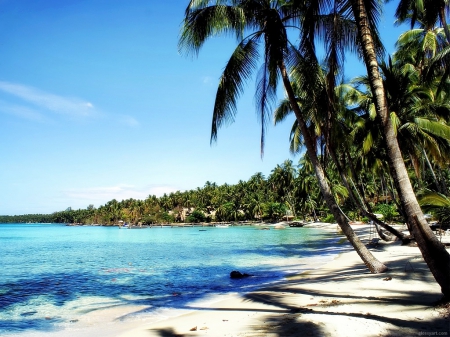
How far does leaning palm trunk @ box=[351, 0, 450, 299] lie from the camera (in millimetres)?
5234

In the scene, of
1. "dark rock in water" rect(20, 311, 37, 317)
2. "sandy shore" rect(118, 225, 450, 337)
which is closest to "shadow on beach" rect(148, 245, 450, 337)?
"sandy shore" rect(118, 225, 450, 337)

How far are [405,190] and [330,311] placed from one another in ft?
9.32

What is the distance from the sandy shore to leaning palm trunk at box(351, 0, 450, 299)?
80cm

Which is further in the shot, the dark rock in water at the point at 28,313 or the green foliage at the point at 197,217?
the green foliage at the point at 197,217

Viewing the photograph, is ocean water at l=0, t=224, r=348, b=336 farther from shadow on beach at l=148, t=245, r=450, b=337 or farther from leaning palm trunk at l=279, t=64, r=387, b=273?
leaning palm trunk at l=279, t=64, r=387, b=273

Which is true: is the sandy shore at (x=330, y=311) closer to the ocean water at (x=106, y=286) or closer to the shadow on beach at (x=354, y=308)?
the shadow on beach at (x=354, y=308)

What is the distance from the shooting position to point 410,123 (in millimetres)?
14195

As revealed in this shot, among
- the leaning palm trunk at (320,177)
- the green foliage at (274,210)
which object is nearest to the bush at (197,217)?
the green foliage at (274,210)

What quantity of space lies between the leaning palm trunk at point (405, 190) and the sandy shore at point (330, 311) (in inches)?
31.6

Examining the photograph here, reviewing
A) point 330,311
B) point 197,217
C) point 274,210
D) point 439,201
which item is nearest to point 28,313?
point 330,311

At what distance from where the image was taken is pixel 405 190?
5.64 m

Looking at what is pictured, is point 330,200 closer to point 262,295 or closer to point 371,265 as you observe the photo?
point 371,265

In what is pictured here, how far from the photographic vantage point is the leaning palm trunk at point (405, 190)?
5234mm

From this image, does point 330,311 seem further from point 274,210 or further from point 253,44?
point 274,210
